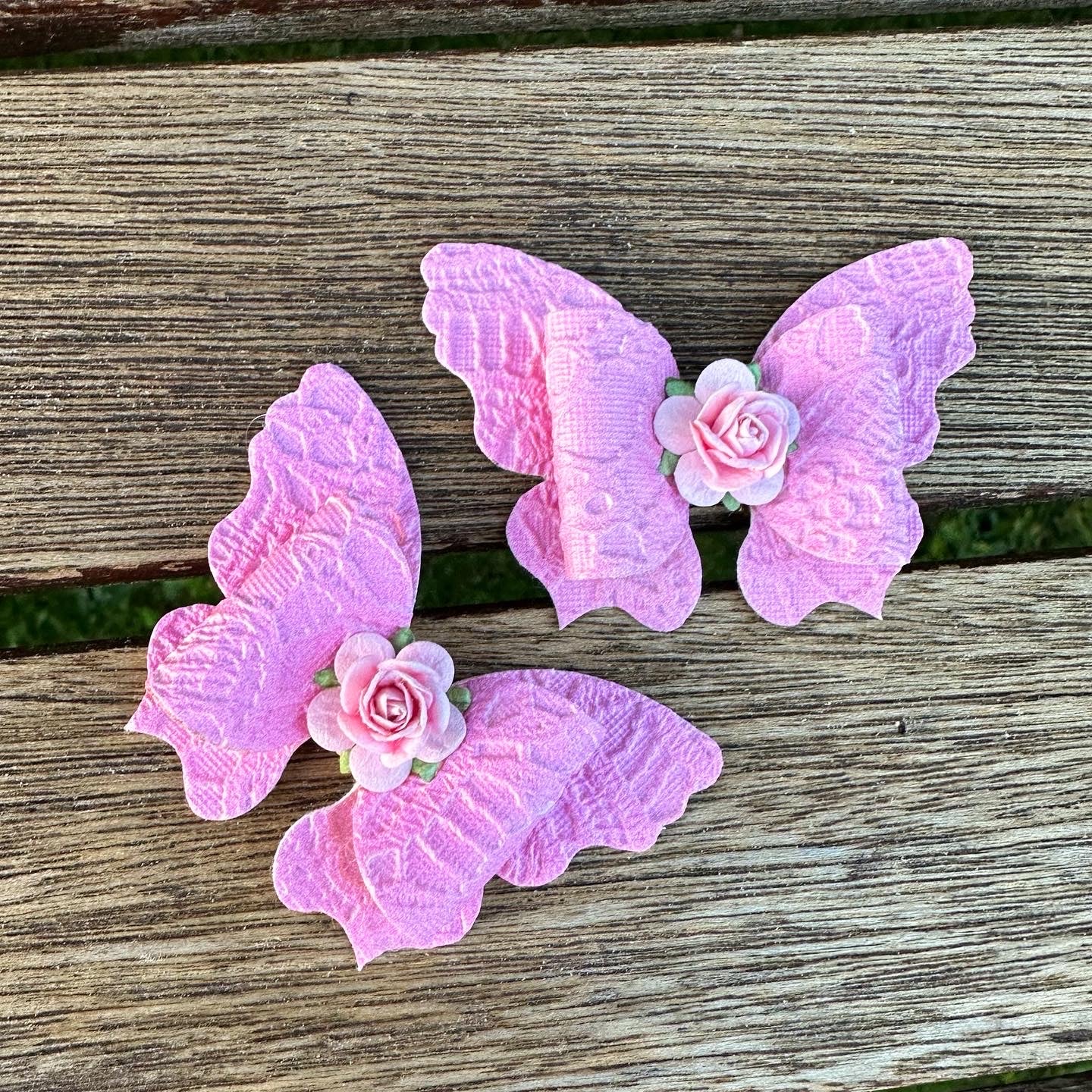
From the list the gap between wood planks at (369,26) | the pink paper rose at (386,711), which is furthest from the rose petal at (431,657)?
the gap between wood planks at (369,26)

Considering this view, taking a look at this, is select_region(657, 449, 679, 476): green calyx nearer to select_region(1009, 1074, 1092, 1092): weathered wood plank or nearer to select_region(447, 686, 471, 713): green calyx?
select_region(447, 686, 471, 713): green calyx

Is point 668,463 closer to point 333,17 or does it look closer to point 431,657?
point 431,657

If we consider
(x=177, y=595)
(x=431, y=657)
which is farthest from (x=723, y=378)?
(x=177, y=595)

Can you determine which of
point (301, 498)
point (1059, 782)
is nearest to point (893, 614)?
point (1059, 782)

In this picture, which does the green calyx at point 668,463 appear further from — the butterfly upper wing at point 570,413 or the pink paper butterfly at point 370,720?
the pink paper butterfly at point 370,720

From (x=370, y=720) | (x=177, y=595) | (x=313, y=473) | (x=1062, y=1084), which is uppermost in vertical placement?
(x=313, y=473)

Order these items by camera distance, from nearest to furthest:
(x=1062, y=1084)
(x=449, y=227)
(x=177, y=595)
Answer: (x=449, y=227) → (x=1062, y=1084) → (x=177, y=595)
